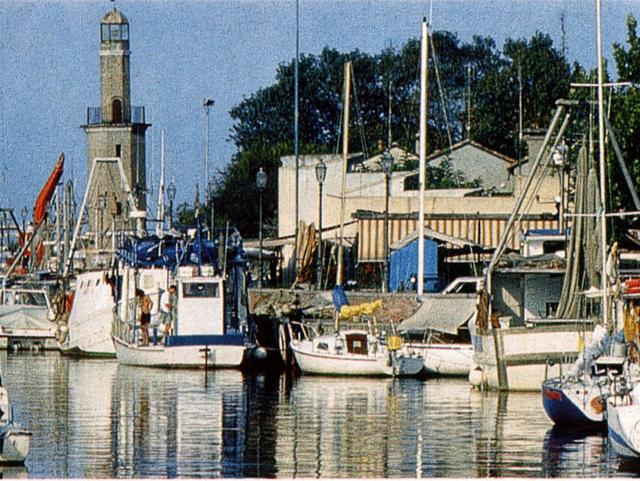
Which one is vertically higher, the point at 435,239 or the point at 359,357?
the point at 435,239

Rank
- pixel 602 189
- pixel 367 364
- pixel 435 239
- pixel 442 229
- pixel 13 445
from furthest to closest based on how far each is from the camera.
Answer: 1. pixel 442 229
2. pixel 435 239
3. pixel 367 364
4. pixel 602 189
5. pixel 13 445

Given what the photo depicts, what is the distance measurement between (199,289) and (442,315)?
23.3 ft

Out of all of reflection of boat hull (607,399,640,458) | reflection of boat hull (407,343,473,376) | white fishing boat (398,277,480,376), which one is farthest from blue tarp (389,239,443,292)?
reflection of boat hull (607,399,640,458)

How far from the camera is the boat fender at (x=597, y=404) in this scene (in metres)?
30.5

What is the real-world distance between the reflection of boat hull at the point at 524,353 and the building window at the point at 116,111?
68254mm

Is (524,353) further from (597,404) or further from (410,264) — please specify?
(410,264)

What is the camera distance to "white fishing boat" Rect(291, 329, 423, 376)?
45.9 metres

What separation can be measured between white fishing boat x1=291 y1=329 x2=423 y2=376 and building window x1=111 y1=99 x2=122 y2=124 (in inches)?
2416

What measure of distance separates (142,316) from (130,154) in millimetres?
55294

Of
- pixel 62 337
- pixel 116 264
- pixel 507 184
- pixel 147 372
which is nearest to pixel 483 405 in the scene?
pixel 147 372

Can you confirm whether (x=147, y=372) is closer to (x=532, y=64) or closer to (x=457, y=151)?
(x=457, y=151)

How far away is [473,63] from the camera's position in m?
113

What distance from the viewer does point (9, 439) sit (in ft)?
82.6

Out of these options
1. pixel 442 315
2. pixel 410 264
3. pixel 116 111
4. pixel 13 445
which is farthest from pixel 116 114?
pixel 13 445
